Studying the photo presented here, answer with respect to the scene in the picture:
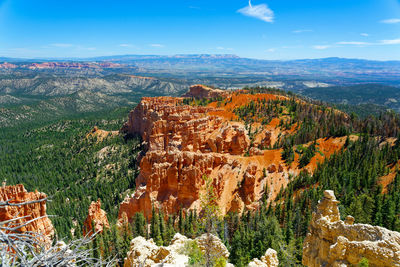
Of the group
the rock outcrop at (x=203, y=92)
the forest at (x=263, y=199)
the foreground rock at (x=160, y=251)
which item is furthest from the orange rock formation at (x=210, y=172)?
the rock outcrop at (x=203, y=92)

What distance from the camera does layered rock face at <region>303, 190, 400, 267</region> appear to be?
10.1 metres

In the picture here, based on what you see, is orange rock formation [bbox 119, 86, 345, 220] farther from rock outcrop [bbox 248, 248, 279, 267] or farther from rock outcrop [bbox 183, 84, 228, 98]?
rock outcrop [bbox 183, 84, 228, 98]

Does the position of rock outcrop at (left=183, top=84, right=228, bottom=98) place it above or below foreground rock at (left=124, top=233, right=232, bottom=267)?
above

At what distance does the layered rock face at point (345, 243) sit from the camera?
1012 centimetres

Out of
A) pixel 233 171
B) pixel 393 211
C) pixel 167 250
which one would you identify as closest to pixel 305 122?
pixel 233 171

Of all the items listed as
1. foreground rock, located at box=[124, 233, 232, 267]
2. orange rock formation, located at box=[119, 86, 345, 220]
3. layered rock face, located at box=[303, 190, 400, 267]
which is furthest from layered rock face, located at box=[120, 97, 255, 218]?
layered rock face, located at box=[303, 190, 400, 267]

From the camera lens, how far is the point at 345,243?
11391mm

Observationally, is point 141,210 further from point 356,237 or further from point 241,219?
point 356,237

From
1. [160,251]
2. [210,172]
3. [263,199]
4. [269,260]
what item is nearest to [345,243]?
[269,260]

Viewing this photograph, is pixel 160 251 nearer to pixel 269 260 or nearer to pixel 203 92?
pixel 269 260

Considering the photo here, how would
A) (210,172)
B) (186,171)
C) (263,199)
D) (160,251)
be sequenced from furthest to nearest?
(210,172) < (263,199) < (186,171) < (160,251)

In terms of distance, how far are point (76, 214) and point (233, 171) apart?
36.9 m

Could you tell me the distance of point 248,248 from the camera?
24.8 m

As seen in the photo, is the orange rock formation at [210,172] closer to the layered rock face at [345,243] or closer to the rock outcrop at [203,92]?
the layered rock face at [345,243]
